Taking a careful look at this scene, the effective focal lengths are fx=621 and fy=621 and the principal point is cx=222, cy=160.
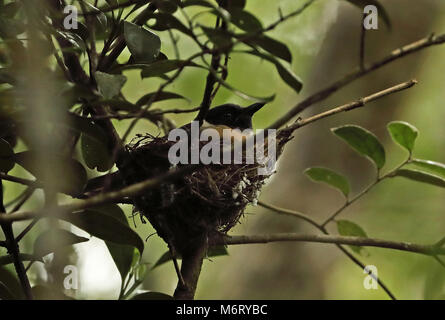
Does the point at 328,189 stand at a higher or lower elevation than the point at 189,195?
higher

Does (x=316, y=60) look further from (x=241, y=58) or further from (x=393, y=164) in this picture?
(x=393, y=164)

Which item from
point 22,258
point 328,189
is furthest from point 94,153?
point 328,189

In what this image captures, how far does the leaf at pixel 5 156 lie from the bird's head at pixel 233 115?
137 cm

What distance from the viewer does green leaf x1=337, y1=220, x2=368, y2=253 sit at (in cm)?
202

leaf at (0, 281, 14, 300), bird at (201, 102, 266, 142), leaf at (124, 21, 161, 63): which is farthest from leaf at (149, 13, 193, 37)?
bird at (201, 102, 266, 142)

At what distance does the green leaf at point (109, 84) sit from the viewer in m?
1.26

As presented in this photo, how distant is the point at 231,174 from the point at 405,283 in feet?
10.0

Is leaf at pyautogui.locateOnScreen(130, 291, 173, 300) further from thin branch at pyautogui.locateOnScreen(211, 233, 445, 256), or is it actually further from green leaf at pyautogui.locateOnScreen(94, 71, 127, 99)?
green leaf at pyautogui.locateOnScreen(94, 71, 127, 99)

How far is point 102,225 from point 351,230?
2.76ft

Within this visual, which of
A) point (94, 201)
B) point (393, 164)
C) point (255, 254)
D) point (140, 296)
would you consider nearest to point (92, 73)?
point (94, 201)

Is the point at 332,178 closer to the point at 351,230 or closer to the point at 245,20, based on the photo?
the point at 351,230

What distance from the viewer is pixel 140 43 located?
144 cm

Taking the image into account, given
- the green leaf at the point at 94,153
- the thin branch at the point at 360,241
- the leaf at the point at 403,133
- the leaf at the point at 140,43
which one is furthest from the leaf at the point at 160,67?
the leaf at the point at 403,133

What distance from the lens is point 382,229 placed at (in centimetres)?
494
